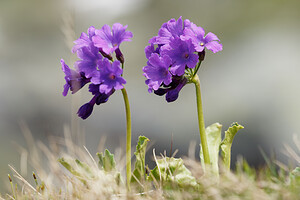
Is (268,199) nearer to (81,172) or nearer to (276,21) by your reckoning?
(81,172)

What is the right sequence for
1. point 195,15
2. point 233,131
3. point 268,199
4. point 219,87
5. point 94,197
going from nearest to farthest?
point 268,199 → point 94,197 → point 233,131 → point 219,87 → point 195,15

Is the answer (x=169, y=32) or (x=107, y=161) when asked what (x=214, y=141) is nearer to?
(x=107, y=161)

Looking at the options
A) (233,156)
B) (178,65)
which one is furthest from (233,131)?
(233,156)

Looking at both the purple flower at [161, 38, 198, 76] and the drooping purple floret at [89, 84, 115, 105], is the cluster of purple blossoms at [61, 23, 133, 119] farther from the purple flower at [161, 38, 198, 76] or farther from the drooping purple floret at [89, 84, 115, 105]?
the purple flower at [161, 38, 198, 76]

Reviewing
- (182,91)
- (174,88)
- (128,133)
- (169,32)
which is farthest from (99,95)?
(182,91)

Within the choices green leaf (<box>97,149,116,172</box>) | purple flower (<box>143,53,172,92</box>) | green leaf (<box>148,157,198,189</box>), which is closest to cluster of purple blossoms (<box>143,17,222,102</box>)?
purple flower (<box>143,53,172,92</box>)

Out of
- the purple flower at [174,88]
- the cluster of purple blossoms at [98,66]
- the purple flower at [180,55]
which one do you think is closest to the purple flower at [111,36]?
the cluster of purple blossoms at [98,66]
